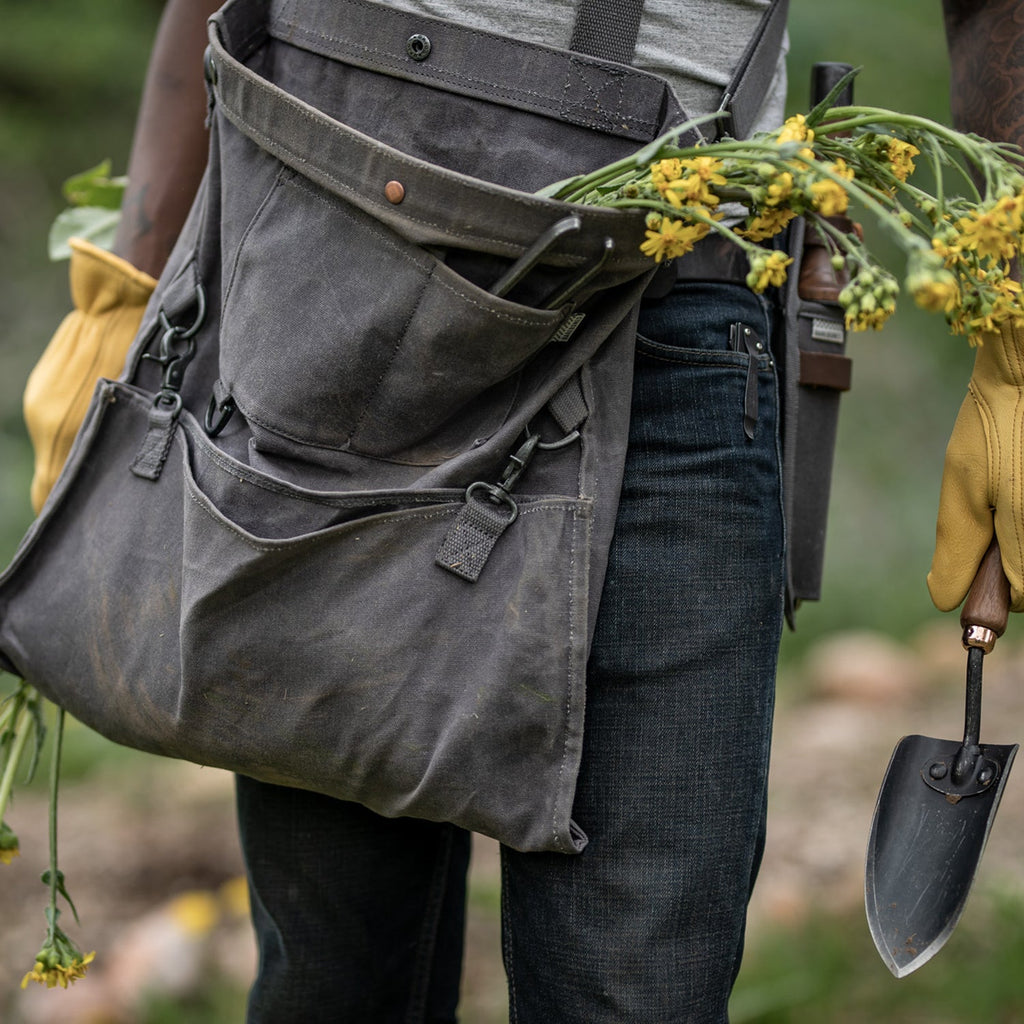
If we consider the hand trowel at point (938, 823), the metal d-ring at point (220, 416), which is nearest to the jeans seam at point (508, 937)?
the hand trowel at point (938, 823)

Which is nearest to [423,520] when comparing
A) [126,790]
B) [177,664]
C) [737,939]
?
[177,664]

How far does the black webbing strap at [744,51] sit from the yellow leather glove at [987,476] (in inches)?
12.8

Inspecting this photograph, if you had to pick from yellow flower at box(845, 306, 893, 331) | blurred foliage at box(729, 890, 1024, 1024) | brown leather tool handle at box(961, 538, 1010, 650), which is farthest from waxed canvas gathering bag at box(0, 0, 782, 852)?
blurred foliage at box(729, 890, 1024, 1024)

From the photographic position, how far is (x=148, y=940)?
8.21ft

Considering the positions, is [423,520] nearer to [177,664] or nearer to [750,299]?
[177,664]

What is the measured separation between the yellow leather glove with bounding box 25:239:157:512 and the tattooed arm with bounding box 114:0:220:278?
46mm

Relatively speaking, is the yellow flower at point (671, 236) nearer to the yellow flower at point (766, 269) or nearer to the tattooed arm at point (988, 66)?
the yellow flower at point (766, 269)

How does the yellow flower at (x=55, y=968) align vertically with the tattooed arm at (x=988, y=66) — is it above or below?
below

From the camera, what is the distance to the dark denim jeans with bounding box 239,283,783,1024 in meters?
1.09

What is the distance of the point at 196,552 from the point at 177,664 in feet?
0.38

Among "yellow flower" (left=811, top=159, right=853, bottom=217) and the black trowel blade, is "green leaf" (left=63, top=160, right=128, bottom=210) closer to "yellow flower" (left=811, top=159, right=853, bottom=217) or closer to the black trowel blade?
"yellow flower" (left=811, top=159, right=853, bottom=217)

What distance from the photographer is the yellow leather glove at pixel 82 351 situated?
4.58 ft

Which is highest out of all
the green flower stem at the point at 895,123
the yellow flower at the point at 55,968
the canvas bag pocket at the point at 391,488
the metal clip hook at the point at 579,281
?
the green flower stem at the point at 895,123

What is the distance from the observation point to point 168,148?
145 cm
